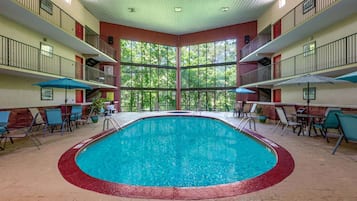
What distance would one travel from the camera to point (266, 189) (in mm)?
3000

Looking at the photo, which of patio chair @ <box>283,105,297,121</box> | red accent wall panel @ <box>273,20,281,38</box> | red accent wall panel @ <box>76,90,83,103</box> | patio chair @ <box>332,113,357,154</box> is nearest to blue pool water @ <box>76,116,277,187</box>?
patio chair @ <box>332,113,357,154</box>

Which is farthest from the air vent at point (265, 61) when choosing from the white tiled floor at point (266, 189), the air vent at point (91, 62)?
the air vent at point (91, 62)

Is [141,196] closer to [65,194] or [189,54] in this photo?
[65,194]

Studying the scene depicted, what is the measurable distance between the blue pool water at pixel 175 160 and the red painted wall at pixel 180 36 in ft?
40.3

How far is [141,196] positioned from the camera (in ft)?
9.21

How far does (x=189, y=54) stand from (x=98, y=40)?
8.67 m

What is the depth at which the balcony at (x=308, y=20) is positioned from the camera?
25.4 feet

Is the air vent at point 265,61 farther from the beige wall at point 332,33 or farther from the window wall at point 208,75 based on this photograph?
the beige wall at point 332,33

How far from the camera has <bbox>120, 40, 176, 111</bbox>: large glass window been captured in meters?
19.5

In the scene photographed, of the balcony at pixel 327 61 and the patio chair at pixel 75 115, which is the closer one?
the balcony at pixel 327 61

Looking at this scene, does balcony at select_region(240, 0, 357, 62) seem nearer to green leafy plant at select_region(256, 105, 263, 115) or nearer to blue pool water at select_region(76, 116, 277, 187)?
green leafy plant at select_region(256, 105, 263, 115)

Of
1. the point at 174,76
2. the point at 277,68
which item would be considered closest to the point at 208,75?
the point at 174,76

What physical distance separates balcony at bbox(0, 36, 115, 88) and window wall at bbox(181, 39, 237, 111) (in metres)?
9.98

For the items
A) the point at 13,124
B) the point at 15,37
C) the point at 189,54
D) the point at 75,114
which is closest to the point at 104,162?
the point at 75,114
